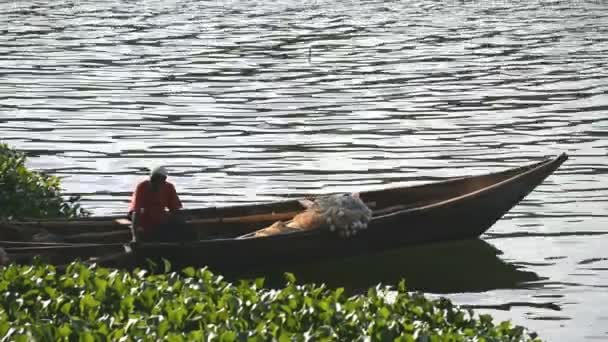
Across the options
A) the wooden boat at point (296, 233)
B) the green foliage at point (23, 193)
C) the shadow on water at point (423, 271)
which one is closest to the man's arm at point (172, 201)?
the wooden boat at point (296, 233)

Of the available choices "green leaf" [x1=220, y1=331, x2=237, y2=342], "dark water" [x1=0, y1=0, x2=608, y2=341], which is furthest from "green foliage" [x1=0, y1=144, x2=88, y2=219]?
"green leaf" [x1=220, y1=331, x2=237, y2=342]

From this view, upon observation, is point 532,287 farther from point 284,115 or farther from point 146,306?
point 284,115

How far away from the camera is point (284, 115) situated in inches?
1352

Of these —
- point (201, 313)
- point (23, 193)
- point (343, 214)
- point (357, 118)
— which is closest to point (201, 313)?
point (201, 313)

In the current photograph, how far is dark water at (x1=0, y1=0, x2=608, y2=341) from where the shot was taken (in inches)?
827

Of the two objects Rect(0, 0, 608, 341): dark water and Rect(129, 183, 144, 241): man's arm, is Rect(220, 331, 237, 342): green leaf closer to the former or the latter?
Rect(0, 0, 608, 341): dark water

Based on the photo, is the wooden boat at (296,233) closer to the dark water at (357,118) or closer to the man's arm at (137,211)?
the man's arm at (137,211)

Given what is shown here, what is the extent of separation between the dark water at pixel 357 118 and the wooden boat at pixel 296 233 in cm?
62

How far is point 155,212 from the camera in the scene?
1909 centimetres

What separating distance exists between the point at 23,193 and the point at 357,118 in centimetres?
1489

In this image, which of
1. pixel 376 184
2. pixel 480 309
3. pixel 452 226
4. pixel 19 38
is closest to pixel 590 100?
pixel 376 184

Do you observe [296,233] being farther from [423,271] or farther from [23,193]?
[23,193]

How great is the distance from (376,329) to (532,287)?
31.4ft

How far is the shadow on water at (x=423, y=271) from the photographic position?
20.0 m
